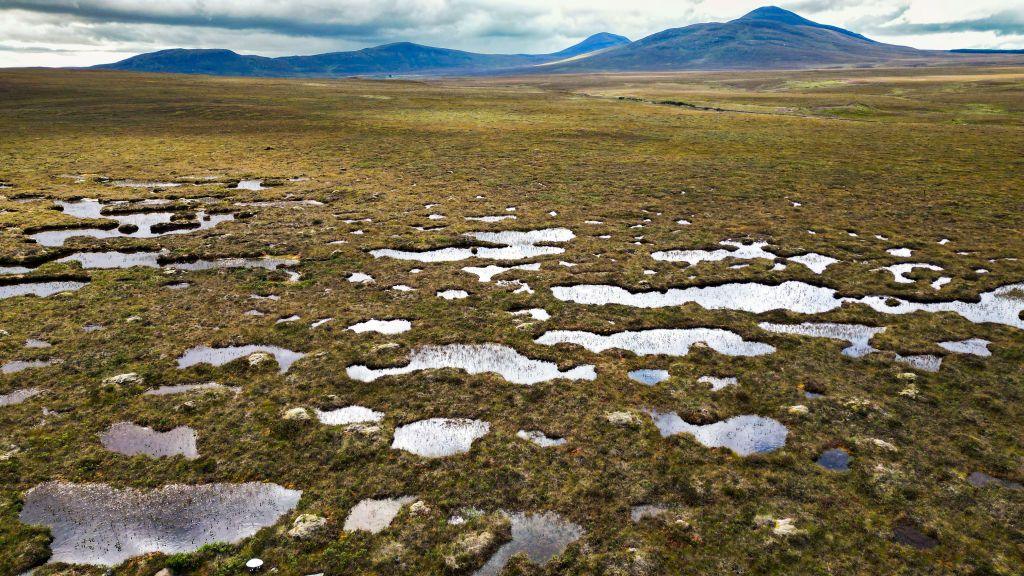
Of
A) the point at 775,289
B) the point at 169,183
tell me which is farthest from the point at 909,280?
the point at 169,183

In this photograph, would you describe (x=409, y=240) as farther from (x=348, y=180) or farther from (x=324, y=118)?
(x=324, y=118)

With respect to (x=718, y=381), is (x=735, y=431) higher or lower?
lower

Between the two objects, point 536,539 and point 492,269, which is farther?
point 492,269

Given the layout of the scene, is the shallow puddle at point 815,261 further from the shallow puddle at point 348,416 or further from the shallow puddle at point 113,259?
the shallow puddle at point 113,259

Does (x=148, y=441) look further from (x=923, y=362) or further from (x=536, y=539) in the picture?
(x=923, y=362)

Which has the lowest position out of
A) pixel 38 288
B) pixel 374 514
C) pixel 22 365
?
pixel 374 514

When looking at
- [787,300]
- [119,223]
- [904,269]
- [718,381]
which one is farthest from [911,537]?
[119,223]

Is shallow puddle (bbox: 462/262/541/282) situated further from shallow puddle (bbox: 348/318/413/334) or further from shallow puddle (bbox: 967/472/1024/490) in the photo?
shallow puddle (bbox: 967/472/1024/490)
